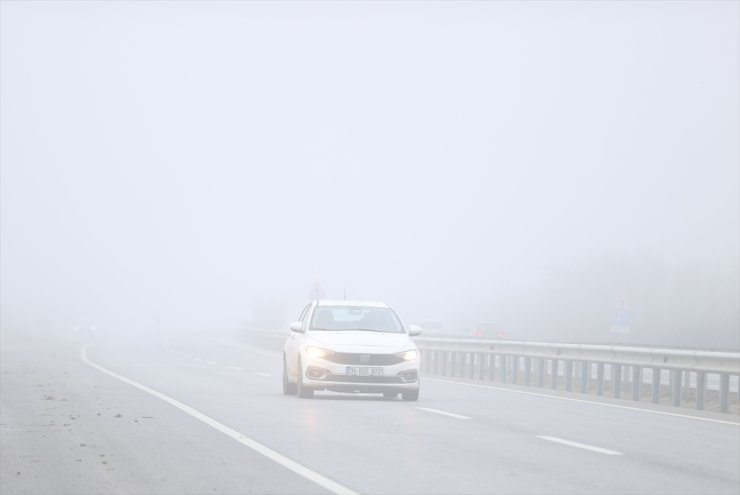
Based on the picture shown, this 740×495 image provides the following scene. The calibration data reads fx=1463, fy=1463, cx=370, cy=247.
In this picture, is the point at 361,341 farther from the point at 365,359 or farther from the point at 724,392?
the point at 724,392

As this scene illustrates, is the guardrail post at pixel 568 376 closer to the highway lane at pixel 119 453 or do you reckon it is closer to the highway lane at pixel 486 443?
the highway lane at pixel 486 443

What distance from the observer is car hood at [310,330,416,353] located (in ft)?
71.2

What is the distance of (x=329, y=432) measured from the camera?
15.5 m

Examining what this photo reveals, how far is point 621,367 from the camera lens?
27.7 m

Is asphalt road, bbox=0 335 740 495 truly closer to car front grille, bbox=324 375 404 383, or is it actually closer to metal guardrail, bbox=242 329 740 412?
car front grille, bbox=324 375 404 383

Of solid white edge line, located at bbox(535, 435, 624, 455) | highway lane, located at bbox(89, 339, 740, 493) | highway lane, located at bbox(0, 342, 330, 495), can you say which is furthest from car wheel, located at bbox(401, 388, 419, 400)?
solid white edge line, located at bbox(535, 435, 624, 455)

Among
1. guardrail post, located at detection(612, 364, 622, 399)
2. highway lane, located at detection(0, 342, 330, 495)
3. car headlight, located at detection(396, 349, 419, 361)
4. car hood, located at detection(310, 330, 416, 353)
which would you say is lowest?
highway lane, located at detection(0, 342, 330, 495)

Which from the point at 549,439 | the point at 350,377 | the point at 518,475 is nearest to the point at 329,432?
the point at 549,439

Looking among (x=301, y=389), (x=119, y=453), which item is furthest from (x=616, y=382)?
(x=119, y=453)

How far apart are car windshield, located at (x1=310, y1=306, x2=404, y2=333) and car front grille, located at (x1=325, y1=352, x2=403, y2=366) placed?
1120 mm

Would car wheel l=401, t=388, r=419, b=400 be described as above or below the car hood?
below

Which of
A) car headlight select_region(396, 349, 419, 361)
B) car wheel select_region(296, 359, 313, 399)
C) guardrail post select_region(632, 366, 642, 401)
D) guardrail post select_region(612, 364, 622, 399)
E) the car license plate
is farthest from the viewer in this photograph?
guardrail post select_region(612, 364, 622, 399)

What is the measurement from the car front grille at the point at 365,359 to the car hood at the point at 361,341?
0.08m

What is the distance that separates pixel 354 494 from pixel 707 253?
69.8m
